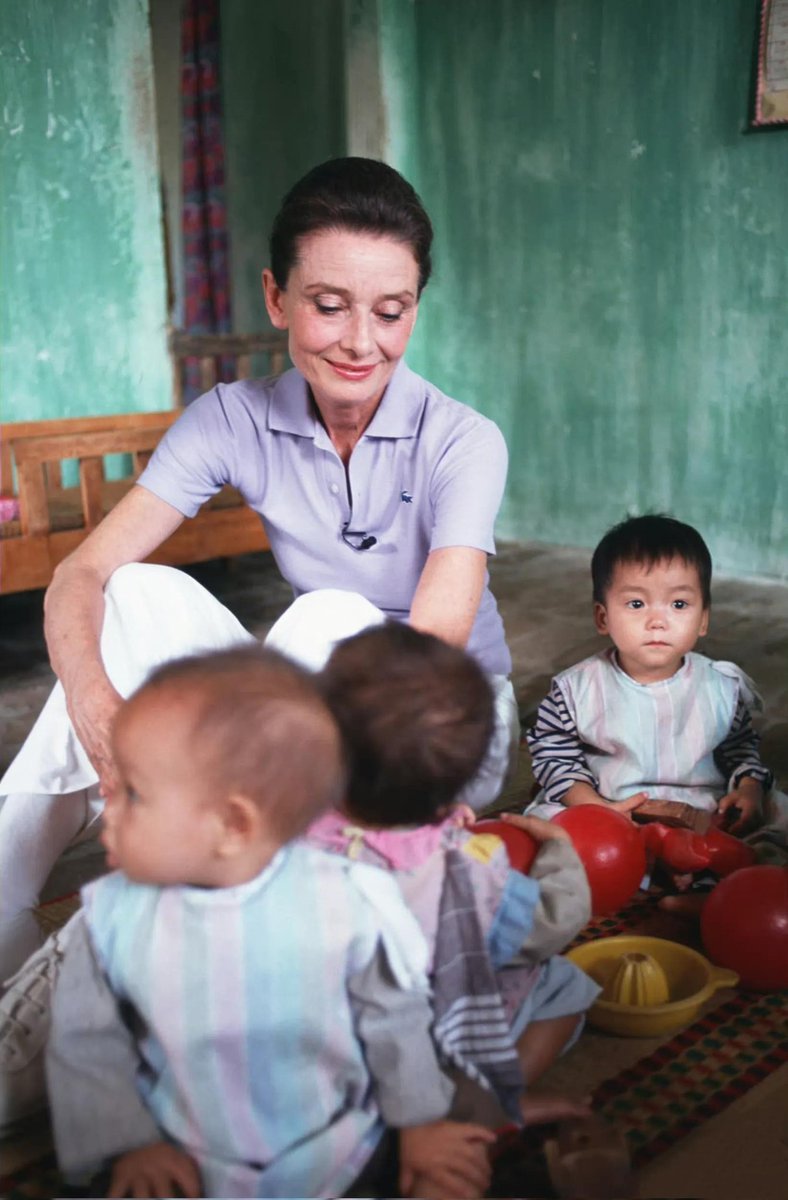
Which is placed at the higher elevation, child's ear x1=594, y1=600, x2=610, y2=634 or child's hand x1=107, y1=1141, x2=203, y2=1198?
child's ear x1=594, y1=600, x2=610, y2=634

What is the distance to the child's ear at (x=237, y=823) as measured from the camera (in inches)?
41.4

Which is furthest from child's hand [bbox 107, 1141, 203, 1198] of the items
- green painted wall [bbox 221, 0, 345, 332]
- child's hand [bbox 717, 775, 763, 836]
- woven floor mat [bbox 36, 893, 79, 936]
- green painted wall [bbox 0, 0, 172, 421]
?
green painted wall [bbox 221, 0, 345, 332]

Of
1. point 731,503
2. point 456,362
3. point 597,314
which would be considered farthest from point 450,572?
point 456,362

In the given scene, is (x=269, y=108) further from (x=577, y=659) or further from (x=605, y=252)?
(x=577, y=659)

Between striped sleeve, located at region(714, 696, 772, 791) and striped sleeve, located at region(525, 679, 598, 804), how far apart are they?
0.76ft

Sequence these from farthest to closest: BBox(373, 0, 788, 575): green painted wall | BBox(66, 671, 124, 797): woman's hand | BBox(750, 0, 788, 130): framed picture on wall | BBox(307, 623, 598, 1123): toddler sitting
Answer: BBox(373, 0, 788, 575): green painted wall → BBox(750, 0, 788, 130): framed picture on wall → BBox(66, 671, 124, 797): woman's hand → BBox(307, 623, 598, 1123): toddler sitting

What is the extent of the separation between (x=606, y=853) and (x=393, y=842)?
22.5 inches

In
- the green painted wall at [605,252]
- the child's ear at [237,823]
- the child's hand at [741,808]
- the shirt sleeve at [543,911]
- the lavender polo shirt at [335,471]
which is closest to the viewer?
the child's ear at [237,823]

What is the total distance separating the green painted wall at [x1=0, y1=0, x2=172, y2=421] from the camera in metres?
3.98

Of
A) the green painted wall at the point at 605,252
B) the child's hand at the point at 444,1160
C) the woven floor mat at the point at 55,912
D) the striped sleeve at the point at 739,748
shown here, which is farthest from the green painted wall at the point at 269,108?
the child's hand at the point at 444,1160

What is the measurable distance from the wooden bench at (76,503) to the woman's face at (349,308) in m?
1.77

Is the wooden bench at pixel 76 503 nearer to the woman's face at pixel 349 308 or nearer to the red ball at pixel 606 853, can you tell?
the woman's face at pixel 349 308

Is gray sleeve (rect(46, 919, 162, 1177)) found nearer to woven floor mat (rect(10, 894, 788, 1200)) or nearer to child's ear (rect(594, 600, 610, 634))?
woven floor mat (rect(10, 894, 788, 1200))

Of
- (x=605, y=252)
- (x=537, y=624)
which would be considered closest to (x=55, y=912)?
(x=537, y=624)
